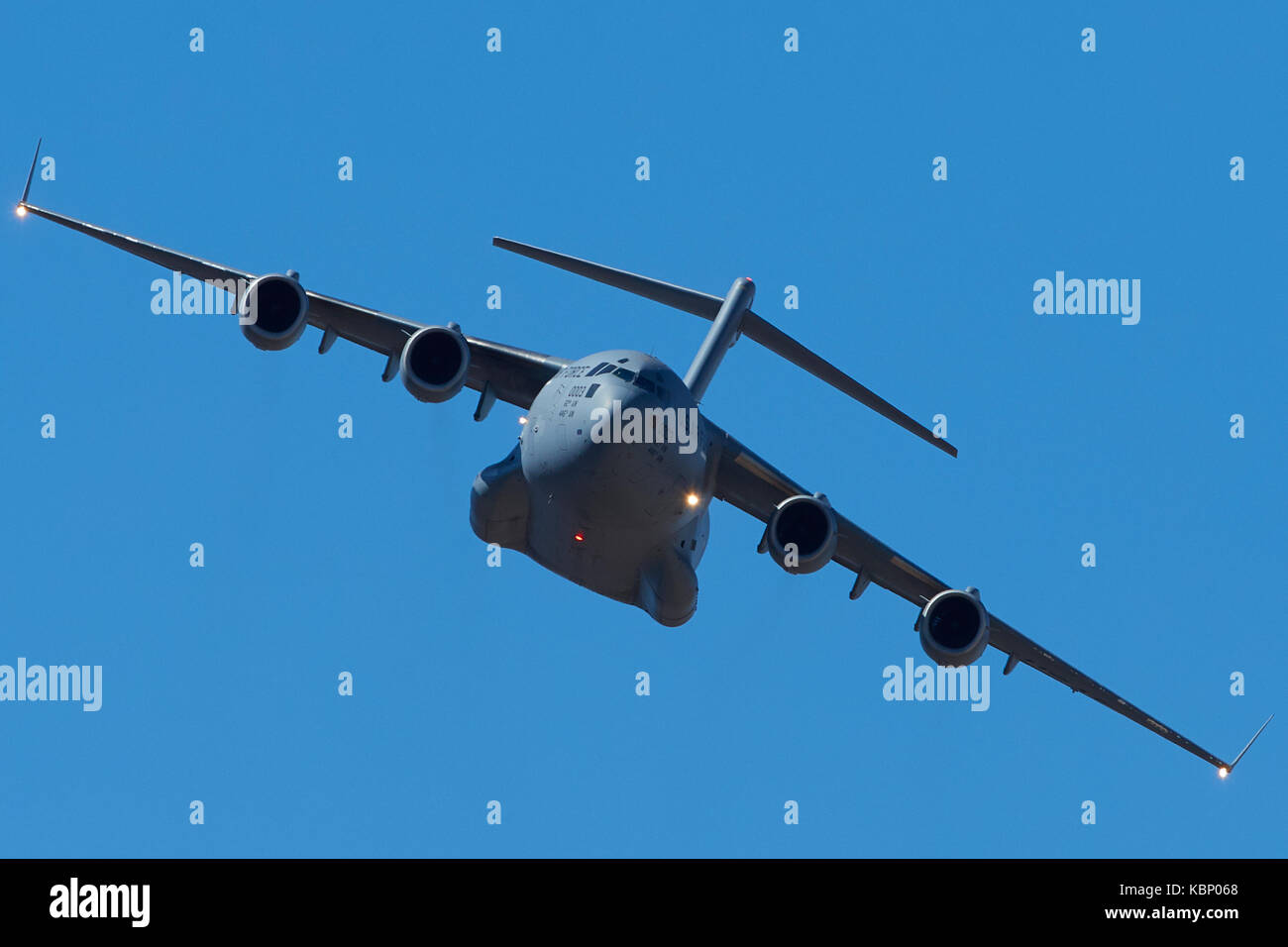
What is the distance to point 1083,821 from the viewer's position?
81.2 ft

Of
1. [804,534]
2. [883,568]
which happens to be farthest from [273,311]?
[883,568]

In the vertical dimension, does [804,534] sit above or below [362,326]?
below

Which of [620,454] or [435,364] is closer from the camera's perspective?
[620,454]

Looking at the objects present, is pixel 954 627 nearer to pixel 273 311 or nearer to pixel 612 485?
pixel 612 485

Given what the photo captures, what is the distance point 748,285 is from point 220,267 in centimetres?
739

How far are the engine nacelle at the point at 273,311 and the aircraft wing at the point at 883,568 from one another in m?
5.22

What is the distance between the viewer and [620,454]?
21.3 m

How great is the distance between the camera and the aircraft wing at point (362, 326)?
940 inches

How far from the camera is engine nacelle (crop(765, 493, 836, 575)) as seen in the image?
2316cm

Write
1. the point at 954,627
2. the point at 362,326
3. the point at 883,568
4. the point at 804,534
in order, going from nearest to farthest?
the point at 804,534, the point at 362,326, the point at 954,627, the point at 883,568

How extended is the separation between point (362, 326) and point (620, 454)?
466 centimetres

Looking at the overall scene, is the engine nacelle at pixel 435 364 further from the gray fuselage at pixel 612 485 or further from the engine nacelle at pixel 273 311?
the engine nacelle at pixel 273 311

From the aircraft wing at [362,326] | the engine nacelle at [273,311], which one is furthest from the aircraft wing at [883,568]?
the engine nacelle at [273,311]

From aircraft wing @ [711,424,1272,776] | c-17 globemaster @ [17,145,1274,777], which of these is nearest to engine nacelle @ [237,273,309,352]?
c-17 globemaster @ [17,145,1274,777]
